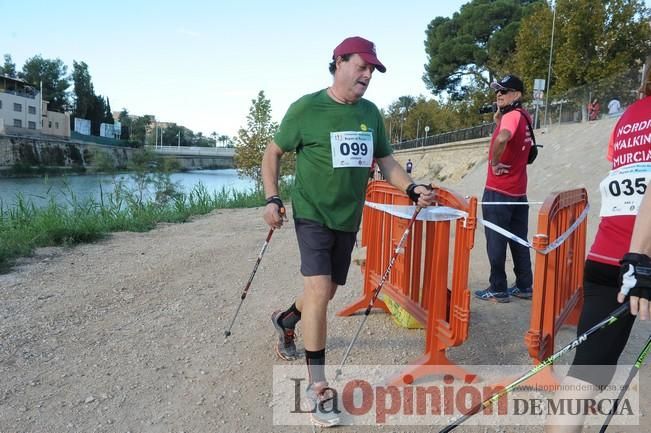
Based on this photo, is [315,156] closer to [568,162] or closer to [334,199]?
[334,199]

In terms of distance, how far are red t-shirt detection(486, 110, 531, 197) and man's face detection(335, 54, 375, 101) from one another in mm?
2025

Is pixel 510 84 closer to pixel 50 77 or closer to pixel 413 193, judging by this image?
pixel 413 193

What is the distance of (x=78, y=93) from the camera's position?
92312mm

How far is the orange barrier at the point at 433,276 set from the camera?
3010mm

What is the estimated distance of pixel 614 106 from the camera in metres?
23.9

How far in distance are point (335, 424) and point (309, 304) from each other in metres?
0.67

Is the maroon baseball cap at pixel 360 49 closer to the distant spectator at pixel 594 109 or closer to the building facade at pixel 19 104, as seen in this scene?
the distant spectator at pixel 594 109

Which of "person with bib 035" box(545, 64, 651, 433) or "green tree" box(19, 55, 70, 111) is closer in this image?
"person with bib 035" box(545, 64, 651, 433)

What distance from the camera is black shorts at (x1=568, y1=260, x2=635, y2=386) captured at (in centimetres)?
196

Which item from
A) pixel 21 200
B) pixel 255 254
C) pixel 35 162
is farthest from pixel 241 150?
pixel 35 162

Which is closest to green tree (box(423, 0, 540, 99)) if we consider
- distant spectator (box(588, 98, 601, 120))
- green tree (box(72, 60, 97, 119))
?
distant spectator (box(588, 98, 601, 120))

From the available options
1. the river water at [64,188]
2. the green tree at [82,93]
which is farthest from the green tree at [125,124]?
the river water at [64,188]

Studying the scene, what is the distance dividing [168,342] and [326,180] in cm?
196

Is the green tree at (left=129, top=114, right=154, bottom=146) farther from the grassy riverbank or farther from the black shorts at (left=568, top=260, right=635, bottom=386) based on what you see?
the black shorts at (left=568, top=260, right=635, bottom=386)
